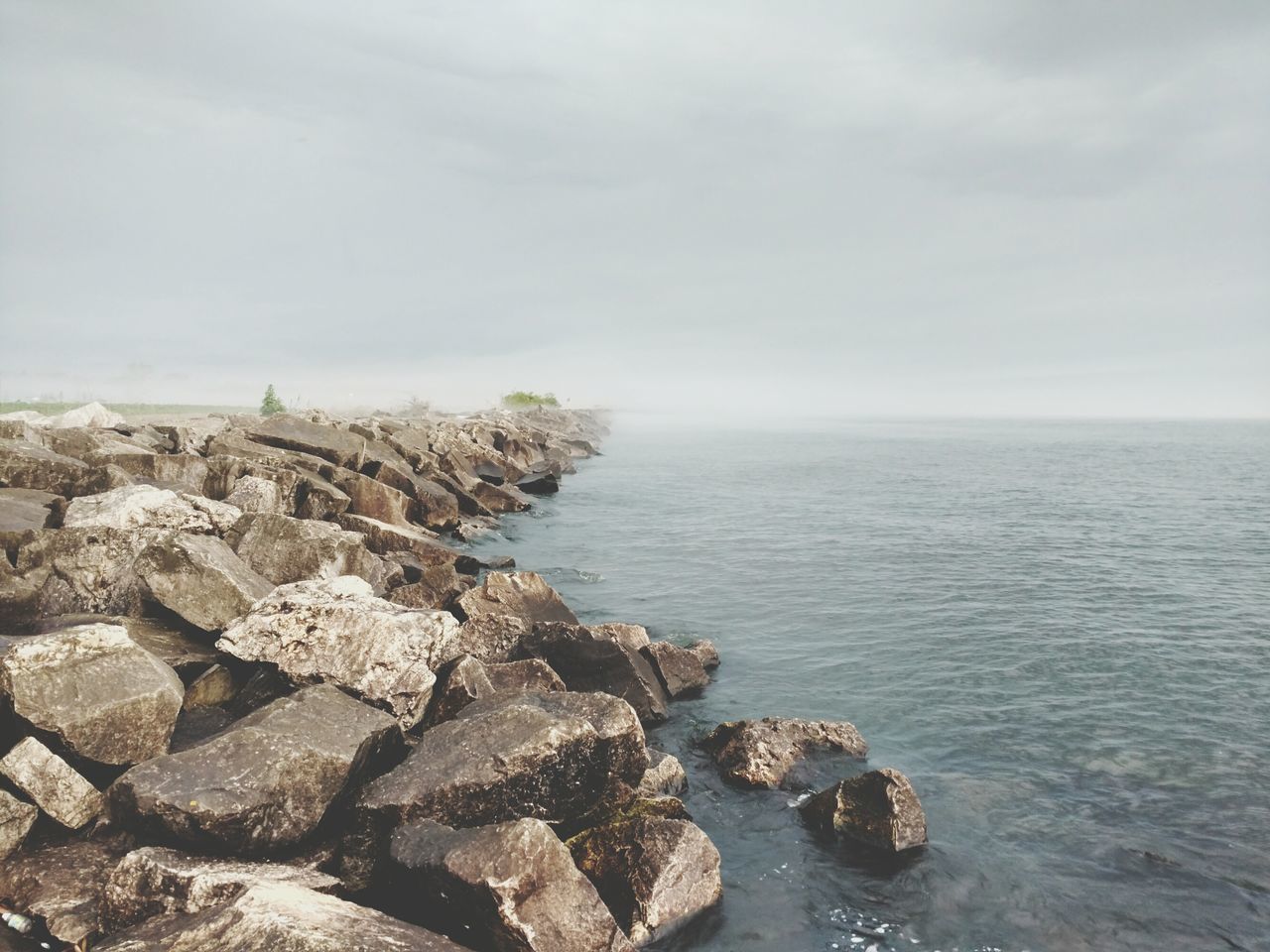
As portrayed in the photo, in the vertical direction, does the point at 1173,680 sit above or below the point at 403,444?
below

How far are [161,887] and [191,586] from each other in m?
5.23

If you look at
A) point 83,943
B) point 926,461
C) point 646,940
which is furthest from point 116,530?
point 926,461

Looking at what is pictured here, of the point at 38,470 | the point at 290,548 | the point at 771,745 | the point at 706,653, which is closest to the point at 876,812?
the point at 771,745

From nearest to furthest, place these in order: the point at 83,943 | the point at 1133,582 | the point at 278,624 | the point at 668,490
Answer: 1. the point at 83,943
2. the point at 278,624
3. the point at 1133,582
4. the point at 668,490

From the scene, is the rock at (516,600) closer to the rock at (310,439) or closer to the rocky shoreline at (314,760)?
the rocky shoreline at (314,760)

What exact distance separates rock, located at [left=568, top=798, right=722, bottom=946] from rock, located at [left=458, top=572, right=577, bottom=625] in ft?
22.0

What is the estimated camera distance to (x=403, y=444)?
3334 centimetres

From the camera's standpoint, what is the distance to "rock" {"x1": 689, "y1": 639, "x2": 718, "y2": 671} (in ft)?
52.8

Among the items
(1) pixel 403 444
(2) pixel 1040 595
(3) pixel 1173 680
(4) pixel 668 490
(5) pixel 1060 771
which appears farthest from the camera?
(4) pixel 668 490

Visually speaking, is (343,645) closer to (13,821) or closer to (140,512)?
(13,821)

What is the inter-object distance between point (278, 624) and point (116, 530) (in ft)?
12.5

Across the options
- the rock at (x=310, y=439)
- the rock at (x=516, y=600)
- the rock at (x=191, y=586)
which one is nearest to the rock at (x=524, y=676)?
the rock at (x=516, y=600)

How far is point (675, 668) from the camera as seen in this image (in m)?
14.8

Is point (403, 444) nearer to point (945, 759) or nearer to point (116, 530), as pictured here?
point (116, 530)
